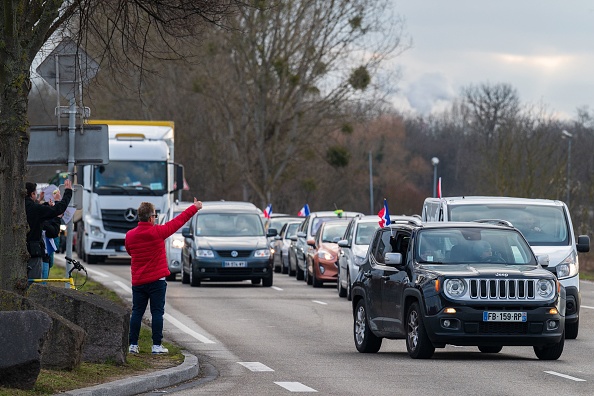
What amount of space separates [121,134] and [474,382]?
93.7 feet

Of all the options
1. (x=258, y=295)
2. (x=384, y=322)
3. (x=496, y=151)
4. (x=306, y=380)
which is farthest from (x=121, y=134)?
(x=306, y=380)

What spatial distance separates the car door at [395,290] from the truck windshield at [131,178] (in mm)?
24567

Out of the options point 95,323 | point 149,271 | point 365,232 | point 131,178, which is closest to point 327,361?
point 149,271

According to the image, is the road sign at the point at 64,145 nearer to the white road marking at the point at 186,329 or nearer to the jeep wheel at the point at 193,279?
the white road marking at the point at 186,329

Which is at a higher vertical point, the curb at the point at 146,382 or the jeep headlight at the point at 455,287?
the jeep headlight at the point at 455,287

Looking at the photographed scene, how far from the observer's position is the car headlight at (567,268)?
18.6 metres

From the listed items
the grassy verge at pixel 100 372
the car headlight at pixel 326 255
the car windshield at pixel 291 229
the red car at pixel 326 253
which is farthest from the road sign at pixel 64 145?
the car windshield at pixel 291 229

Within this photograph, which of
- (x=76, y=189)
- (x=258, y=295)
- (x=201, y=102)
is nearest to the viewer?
(x=76, y=189)

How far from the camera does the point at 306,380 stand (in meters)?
12.8

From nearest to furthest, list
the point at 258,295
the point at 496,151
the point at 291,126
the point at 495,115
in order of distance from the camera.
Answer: the point at 258,295, the point at 496,151, the point at 291,126, the point at 495,115

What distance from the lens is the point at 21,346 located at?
10.3 meters

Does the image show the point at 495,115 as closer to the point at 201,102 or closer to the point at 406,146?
the point at 406,146

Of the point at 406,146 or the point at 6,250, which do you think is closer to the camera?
the point at 6,250

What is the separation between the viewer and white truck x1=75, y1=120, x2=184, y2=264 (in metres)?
39.8
